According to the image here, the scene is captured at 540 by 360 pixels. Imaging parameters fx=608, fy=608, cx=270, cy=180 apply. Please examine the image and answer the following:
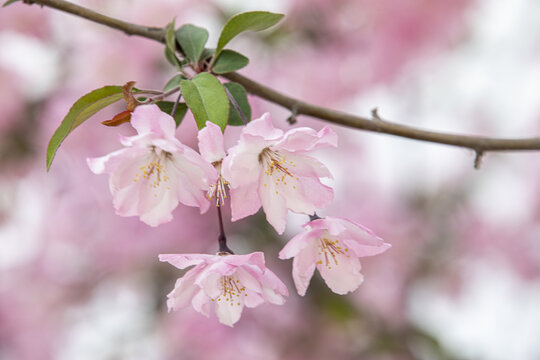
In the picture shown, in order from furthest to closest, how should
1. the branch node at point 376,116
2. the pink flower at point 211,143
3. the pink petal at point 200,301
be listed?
the branch node at point 376,116
the pink petal at point 200,301
the pink flower at point 211,143

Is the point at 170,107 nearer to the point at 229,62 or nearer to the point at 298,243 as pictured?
the point at 229,62

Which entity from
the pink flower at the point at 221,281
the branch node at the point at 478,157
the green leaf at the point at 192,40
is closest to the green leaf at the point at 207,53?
the green leaf at the point at 192,40

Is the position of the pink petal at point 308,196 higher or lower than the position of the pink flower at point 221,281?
higher

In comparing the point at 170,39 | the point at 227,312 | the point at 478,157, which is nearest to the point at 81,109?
the point at 170,39

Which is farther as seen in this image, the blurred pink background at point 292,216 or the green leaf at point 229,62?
the blurred pink background at point 292,216

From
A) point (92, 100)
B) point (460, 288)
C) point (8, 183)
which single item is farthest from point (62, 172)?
point (460, 288)

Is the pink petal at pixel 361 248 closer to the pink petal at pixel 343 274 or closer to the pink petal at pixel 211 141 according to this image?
the pink petal at pixel 343 274

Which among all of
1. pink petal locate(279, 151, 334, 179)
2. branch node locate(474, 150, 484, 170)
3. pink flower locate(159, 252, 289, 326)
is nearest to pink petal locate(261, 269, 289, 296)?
pink flower locate(159, 252, 289, 326)
